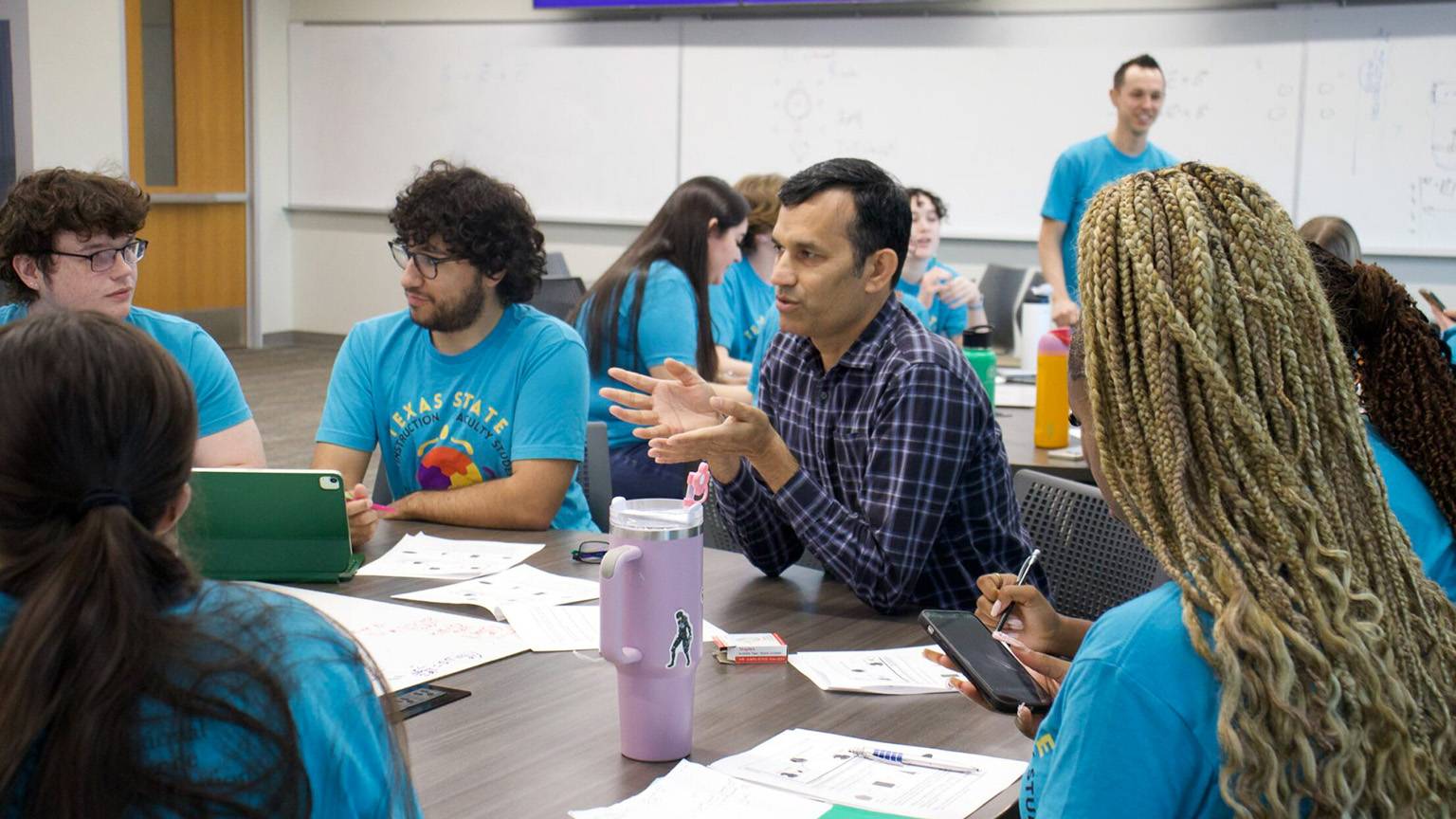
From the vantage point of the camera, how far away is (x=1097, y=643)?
1057 mm

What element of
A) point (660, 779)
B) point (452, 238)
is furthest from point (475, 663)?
point (452, 238)

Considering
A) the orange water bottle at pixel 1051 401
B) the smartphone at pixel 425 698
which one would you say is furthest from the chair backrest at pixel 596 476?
the smartphone at pixel 425 698

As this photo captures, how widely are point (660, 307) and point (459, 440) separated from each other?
1163mm

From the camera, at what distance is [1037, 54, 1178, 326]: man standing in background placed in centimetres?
537

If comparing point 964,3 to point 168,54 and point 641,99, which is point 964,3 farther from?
point 168,54

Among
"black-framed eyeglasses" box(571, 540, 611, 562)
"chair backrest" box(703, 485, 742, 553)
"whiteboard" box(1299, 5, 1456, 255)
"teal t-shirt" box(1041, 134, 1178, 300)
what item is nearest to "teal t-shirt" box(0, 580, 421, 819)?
"black-framed eyeglasses" box(571, 540, 611, 562)

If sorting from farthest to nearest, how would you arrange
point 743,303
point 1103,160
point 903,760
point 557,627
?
point 1103,160, point 743,303, point 557,627, point 903,760

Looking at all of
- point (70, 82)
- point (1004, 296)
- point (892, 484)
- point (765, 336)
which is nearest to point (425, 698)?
point (892, 484)

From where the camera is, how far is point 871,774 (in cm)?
139

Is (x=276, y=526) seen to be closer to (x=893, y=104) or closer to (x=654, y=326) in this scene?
(x=654, y=326)

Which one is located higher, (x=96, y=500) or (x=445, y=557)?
(x=96, y=500)

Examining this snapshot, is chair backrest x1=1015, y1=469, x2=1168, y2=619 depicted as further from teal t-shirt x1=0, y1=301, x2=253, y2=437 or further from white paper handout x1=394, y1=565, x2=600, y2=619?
teal t-shirt x1=0, y1=301, x2=253, y2=437

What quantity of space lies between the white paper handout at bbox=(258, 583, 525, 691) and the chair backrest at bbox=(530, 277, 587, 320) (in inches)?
109

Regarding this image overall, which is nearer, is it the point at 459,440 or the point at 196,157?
the point at 459,440
